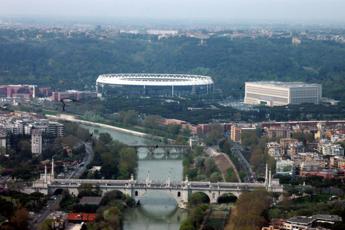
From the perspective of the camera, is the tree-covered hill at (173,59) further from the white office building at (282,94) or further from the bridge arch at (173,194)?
the bridge arch at (173,194)

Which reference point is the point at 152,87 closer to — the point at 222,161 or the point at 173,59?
the point at 173,59

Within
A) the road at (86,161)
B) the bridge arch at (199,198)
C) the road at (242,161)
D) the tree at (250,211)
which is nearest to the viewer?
the tree at (250,211)

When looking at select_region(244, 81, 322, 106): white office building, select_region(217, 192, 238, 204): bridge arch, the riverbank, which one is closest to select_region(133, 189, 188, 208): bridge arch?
select_region(217, 192, 238, 204): bridge arch

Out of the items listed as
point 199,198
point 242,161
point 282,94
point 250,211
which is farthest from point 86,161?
point 282,94

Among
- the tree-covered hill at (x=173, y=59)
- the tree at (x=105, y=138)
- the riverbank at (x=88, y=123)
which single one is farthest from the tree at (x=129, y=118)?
the tree-covered hill at (x=173, y=59)

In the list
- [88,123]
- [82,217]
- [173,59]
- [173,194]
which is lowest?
[173,59]

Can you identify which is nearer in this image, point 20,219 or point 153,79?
point 20,219
